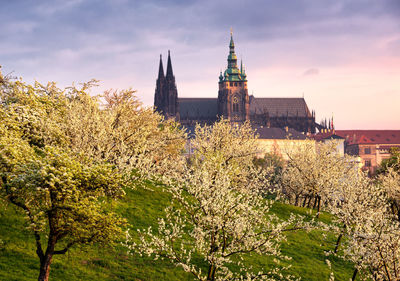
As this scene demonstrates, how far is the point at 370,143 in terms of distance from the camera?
642ft

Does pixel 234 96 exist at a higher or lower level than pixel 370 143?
higher

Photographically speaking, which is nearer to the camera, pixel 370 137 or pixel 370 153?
pixel 370 153

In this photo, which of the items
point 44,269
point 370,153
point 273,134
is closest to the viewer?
point 44,269

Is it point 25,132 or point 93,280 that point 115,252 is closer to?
point 93,280

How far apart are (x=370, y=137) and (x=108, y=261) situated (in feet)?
635

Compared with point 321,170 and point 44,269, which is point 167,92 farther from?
point 44,269

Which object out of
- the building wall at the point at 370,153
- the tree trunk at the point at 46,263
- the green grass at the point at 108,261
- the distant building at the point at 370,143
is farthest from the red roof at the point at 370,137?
the tree trunk at the point at 46,263

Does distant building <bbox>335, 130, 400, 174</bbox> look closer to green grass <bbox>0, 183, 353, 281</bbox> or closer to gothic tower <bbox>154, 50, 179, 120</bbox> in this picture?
gothic tower <bbox>154, 50, 179, 120</bbox>

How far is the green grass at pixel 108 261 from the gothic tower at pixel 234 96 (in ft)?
519

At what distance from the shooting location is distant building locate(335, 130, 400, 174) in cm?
19438

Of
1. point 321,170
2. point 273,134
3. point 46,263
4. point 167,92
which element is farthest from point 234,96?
point 46,263

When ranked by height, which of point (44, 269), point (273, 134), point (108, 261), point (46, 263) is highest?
point (273, 134)

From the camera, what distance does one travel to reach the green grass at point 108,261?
21.3 m

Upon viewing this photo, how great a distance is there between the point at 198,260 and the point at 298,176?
90.0 ft
